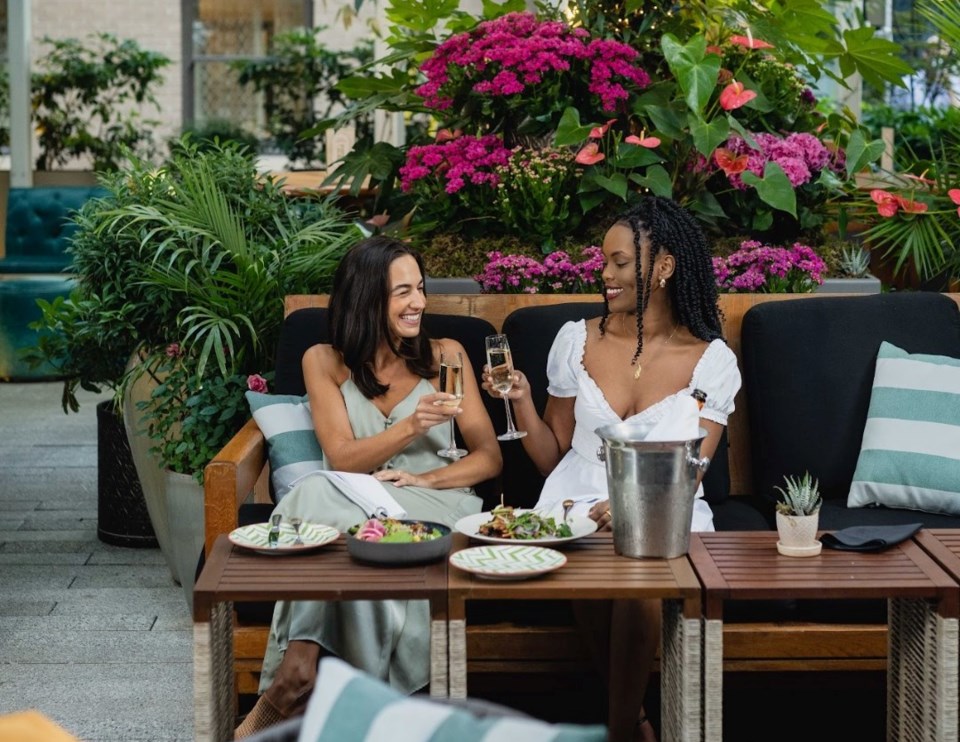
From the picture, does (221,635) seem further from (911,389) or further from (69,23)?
(69,23)

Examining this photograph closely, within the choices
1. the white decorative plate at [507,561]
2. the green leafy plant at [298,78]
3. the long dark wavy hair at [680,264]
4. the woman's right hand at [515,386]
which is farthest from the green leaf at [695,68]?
the green leafy plant at [298,78]

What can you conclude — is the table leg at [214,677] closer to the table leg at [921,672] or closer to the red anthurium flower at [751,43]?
the table leg at [921,672]

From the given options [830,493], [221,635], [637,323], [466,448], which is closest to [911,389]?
[830,493]

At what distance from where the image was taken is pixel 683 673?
2.25 meters

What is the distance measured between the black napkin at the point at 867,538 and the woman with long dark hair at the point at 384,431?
0.77 meters

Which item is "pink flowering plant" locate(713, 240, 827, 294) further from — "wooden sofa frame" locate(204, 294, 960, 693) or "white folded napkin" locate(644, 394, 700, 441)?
"white folded napkin" locate(644, 394, 700, 441)

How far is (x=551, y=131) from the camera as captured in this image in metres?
4.23

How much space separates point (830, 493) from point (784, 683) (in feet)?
2.16

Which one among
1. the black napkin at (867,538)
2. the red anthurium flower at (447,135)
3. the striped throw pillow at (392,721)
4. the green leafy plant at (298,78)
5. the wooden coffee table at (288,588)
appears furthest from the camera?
the green leafy plant at (298,78)

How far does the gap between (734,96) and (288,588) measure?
243 cm

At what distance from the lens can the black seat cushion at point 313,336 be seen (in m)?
3.42

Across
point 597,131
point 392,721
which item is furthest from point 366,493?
point 597,131

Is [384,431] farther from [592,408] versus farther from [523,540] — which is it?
[523,540]

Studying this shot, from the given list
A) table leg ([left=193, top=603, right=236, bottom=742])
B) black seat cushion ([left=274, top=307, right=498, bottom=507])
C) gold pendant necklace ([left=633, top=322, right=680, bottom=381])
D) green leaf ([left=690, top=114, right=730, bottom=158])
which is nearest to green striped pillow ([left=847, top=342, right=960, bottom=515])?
gold pendant necklace ([left=633, top=322, right=680, bottom=381])
